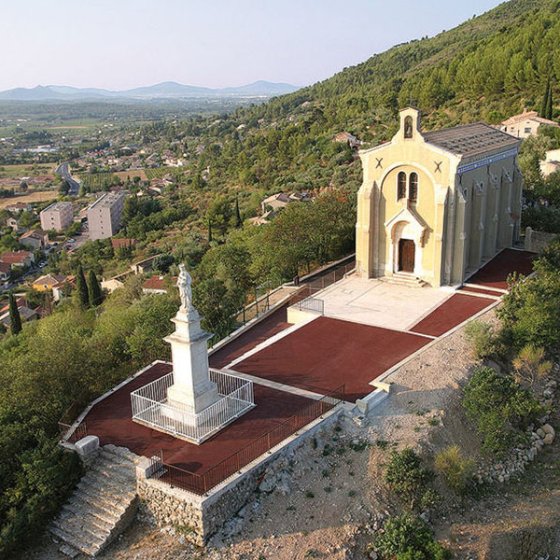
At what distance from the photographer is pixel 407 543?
545 inches

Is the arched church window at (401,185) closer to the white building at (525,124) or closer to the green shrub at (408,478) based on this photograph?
the green shrub at (408,478)

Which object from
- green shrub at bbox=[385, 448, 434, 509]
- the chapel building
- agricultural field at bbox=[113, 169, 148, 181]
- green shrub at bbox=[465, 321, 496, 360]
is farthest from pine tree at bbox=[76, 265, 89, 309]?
agricultural field at bbox=[113, 169, 148, 181]

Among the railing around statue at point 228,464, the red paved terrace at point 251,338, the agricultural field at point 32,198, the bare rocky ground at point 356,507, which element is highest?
the railing around statue at point 228,464

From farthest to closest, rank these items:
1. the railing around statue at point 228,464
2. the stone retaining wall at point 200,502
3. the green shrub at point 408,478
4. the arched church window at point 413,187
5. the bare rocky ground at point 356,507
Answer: the arched church window at point 413,187 < the green shrub at point 408,478 < the railing around statue at point 228,464 < the stone retaining wall at point 200,502 < the bare rocky ground at point 356,507

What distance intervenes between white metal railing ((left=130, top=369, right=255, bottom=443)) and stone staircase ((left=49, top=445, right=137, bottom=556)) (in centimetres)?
149

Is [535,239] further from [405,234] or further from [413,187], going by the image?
[413,187]

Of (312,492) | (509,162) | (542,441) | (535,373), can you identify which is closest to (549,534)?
(542,441)

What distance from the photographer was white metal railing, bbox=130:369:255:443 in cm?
1728

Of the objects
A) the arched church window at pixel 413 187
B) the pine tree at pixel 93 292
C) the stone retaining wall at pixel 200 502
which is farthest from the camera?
Result: the pine tree at pixel 93 292

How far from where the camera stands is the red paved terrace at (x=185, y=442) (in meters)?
16.3

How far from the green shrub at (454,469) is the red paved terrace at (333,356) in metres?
3.55

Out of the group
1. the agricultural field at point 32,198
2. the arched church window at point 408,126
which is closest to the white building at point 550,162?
the arched church window at point 408,126

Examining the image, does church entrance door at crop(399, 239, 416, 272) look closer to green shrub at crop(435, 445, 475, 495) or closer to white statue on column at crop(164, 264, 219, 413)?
green shrub at crop(435, 445, 475, 495)

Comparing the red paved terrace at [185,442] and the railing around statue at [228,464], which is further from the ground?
the railing around statue at [228,464]
